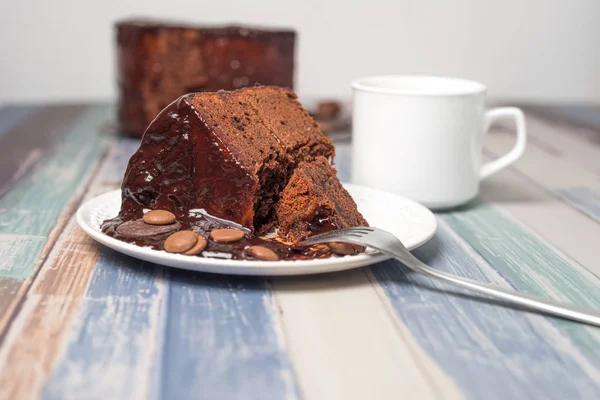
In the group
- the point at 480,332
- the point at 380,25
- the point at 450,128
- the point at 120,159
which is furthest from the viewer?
the point at 380,25

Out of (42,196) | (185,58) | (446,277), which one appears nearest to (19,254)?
(42,196)

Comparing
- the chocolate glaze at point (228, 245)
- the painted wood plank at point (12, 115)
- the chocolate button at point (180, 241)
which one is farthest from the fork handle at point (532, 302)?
the painted wood plank at point (12, 115)

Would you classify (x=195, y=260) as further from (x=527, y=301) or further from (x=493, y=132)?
(x=493, y=132)

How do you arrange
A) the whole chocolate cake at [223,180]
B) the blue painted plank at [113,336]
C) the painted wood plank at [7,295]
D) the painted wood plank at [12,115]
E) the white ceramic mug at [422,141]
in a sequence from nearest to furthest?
the blue painted plank at [113,336]
the painted wood plank at [7,295]
the whole chocolate cake at [223,180]
the white ceramic mug at [422,141]
the painted wood plank at [12,115]

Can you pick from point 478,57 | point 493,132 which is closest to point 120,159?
point 493,132

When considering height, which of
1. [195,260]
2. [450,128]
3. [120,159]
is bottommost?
[120,159]

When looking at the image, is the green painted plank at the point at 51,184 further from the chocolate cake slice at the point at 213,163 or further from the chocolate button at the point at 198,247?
the chocolate button at the point at 198,247

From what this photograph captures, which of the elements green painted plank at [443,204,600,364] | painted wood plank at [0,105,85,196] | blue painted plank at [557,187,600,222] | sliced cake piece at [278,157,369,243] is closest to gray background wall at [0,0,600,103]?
painted wood plank at [0,105,85,196]
